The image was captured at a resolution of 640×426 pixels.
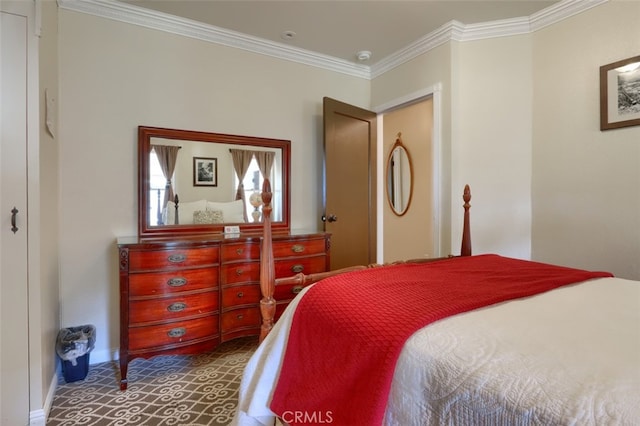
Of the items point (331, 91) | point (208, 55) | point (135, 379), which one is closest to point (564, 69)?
point (331, 91)

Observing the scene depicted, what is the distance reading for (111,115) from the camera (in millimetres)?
2537

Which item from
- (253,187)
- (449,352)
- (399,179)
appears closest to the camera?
(449,352)

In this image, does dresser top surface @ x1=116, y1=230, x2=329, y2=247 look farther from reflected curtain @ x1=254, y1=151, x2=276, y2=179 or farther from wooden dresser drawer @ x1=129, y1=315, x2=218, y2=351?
reflected curtain @ x1=254, y1=151, x2=276, y2=179

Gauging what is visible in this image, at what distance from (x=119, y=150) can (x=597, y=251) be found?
3.71m

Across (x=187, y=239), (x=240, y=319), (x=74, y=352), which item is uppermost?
(x=187, y=239)

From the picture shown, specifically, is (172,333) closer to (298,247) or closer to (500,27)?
(298,247)

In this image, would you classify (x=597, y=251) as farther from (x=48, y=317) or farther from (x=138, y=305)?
(x=48, y=317)

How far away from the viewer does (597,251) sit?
2.47m

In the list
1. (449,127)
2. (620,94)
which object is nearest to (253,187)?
(449,127)

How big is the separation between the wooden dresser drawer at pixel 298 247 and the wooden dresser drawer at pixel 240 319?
0.47 meters

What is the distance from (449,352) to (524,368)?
0.16 m

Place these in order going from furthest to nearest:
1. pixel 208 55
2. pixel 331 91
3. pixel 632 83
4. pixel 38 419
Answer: pixel 331 91 < pixel 208 55 < pixel 632 83 < pixel 38 419

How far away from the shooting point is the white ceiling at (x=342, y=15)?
257 centimetres

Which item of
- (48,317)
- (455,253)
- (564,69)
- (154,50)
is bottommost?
(48,317)
